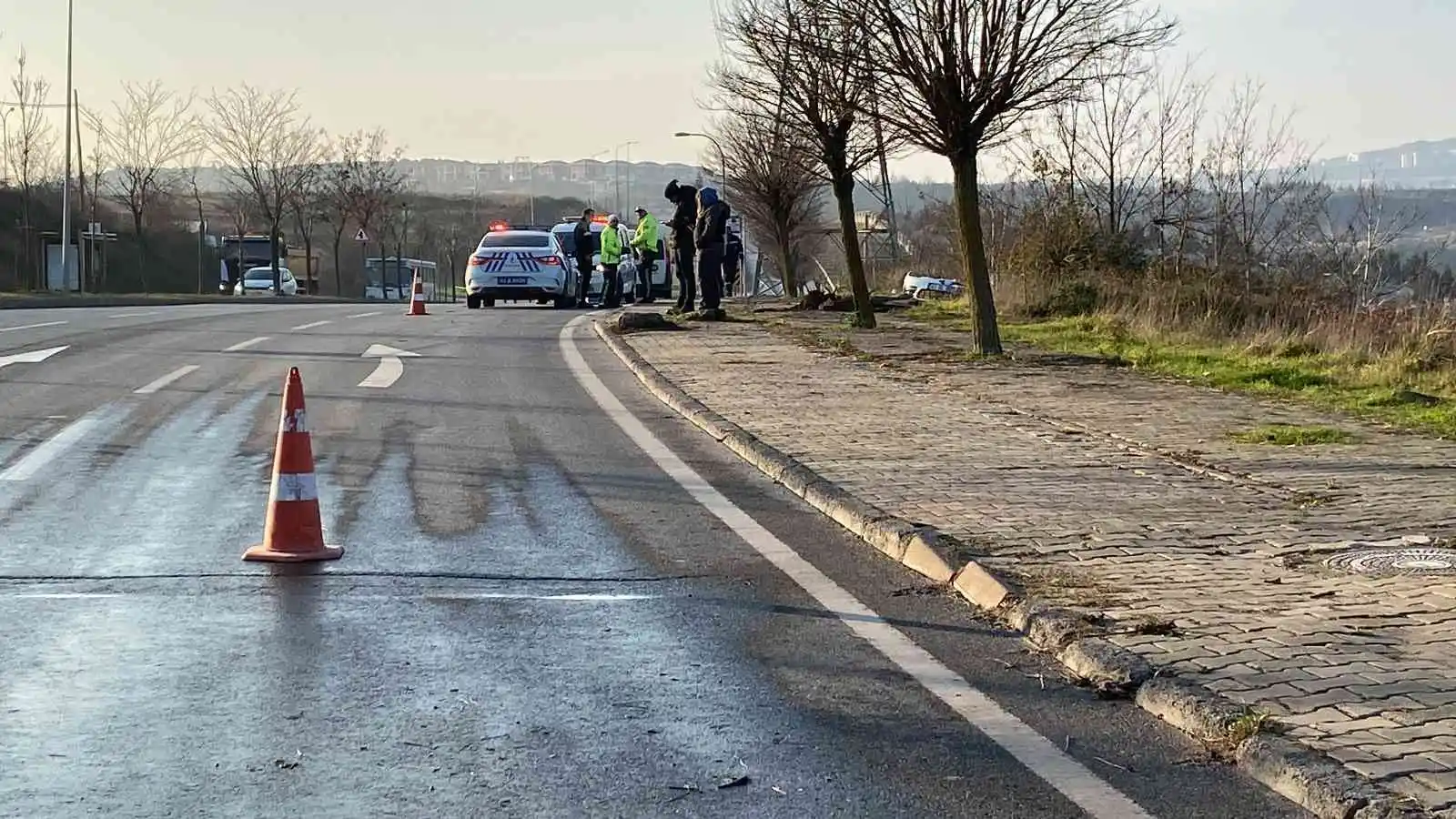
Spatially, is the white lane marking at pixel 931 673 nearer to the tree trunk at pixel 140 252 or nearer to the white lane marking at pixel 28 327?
the white lane marking at pixel 28 327

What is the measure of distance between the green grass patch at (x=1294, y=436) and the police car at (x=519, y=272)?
22.0 meters

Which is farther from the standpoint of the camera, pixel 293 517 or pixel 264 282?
pixel 264 282

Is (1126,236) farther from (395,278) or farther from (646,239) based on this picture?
(395,278)

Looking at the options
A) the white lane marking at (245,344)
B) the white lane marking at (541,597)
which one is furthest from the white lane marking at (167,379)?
the white lane marking at (541,597)

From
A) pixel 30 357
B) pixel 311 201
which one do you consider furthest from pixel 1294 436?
pixel 311 201

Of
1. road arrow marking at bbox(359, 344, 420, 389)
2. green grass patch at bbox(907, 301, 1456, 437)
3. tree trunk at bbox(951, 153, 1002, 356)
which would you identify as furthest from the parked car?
tree trunk at bbox(951, 153, 1002, 356)

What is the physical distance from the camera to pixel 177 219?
7425 centimetres

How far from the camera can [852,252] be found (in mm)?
23828

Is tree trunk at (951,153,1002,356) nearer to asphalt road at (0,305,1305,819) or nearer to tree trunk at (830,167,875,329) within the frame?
tree trunk at (830,167,875,329)

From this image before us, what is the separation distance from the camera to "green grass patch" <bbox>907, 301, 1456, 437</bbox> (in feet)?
42.5

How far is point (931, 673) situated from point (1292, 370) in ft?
36.8

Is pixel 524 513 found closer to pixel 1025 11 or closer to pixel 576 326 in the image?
pixel 1025 11

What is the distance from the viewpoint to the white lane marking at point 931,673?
435 centimetres

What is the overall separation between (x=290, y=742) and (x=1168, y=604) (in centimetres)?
325
